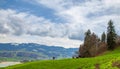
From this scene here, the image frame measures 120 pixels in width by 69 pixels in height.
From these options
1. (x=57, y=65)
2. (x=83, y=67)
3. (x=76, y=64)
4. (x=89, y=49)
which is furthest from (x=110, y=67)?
(x=89, y=49)

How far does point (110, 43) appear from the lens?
467 ft

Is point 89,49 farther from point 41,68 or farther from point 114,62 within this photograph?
point 114,62

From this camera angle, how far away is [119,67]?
216ft

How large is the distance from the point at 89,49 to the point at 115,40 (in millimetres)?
16451

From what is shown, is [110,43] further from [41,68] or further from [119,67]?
[119,67]

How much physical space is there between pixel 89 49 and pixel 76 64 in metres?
68.2

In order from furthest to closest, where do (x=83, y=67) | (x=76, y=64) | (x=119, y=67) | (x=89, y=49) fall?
(x=89, y=49)
(x=76, y=64)
(x=83, y=67)
(x=119, y=67)

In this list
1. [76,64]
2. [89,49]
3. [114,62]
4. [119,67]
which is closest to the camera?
[119,67]

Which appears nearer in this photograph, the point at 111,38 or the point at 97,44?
the point at 111,38

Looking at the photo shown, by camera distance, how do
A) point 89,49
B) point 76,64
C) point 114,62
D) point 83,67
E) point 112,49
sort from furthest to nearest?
point 89,49, point 112,49, point 76,64, point 83,67, point 114,62

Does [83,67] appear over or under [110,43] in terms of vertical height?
under

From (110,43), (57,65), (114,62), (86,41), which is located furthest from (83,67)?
(86,41)

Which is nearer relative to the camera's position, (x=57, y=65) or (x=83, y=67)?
(x=83, y=67)

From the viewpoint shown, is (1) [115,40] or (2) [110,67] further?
(1) [115,40]
